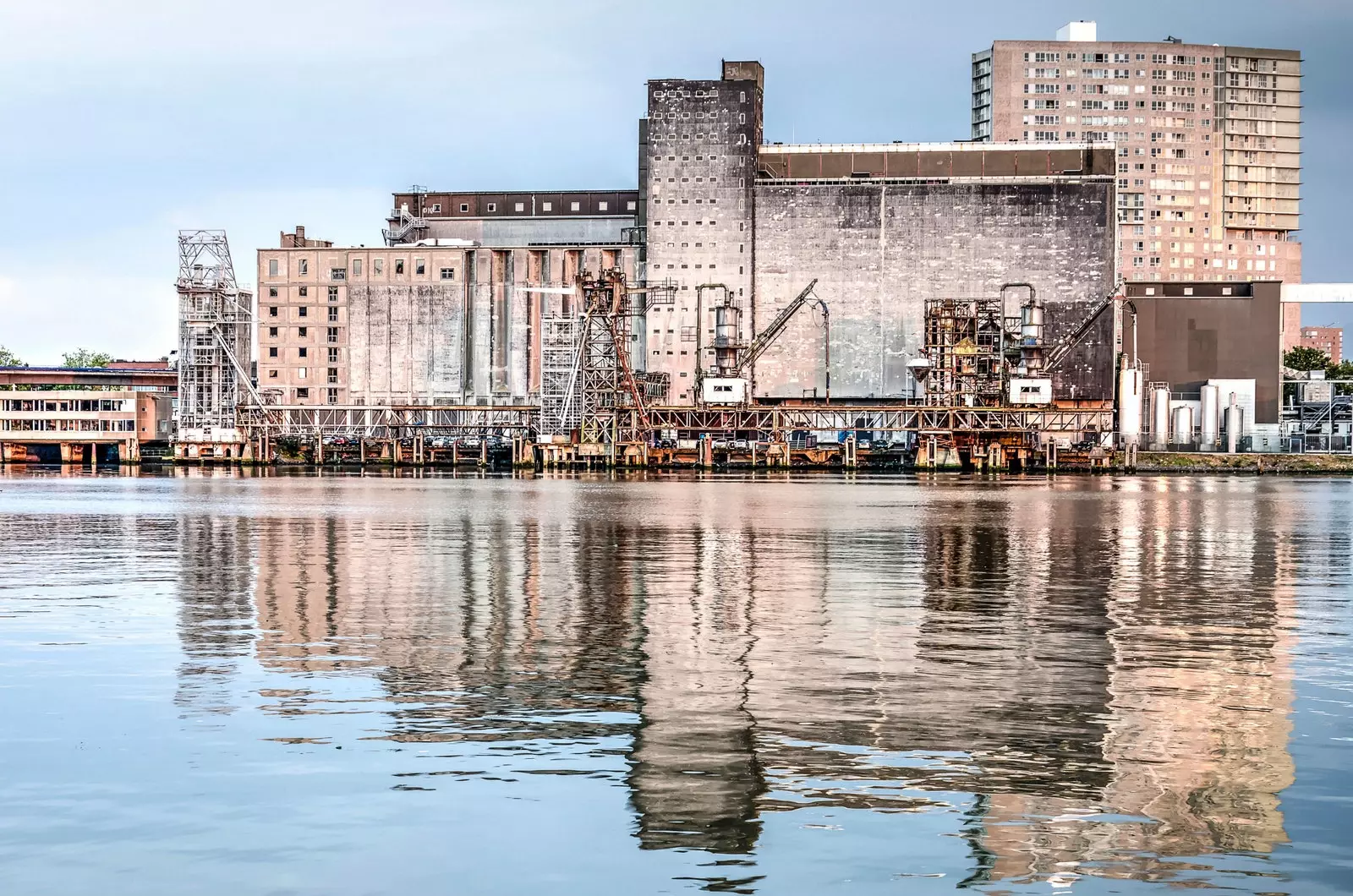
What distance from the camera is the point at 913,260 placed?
13238 centimetres

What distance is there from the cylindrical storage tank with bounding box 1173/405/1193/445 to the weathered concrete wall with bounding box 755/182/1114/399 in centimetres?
719

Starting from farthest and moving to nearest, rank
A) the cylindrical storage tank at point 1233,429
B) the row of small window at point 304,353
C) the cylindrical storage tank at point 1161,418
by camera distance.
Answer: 1. the row of small window at point 304,353
2. the cylindrical storage tank at point 1161,418
3. the cylindrical storage tank at point 1233,429

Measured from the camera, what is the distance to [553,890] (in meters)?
9.83

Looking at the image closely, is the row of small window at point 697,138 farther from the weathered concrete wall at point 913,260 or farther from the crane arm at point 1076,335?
the crane arm at point 1076,335

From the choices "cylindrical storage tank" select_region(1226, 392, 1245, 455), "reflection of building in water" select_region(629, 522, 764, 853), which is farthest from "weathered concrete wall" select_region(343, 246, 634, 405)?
"reflection of building in water" select_region(629, 522, 764, 853)

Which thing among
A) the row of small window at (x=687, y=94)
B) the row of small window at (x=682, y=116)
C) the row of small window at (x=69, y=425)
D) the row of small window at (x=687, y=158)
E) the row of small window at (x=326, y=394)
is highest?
the row of small window at (x=687, y=94)

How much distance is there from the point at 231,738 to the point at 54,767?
1573 millimetres

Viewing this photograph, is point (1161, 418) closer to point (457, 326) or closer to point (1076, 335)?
point (1076, 335)

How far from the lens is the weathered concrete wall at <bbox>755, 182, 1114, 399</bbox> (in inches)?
5177

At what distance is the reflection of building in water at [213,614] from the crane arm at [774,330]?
89.7m

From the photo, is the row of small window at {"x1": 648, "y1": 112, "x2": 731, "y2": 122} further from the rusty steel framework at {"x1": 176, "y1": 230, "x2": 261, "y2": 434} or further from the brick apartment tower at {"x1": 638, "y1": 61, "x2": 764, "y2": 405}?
the rusty steel framework at {"x1": 176, "y1": 230, "x2": 261, "y2": 434}

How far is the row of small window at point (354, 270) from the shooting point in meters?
138

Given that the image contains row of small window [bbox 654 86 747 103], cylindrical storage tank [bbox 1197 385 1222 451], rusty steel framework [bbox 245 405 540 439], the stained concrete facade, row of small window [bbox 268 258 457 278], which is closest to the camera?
cylindrical storage tank [bbox 1197 385 1222 451]

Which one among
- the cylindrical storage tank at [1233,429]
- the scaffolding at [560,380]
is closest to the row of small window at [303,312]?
the scaffolding at [560,380]
